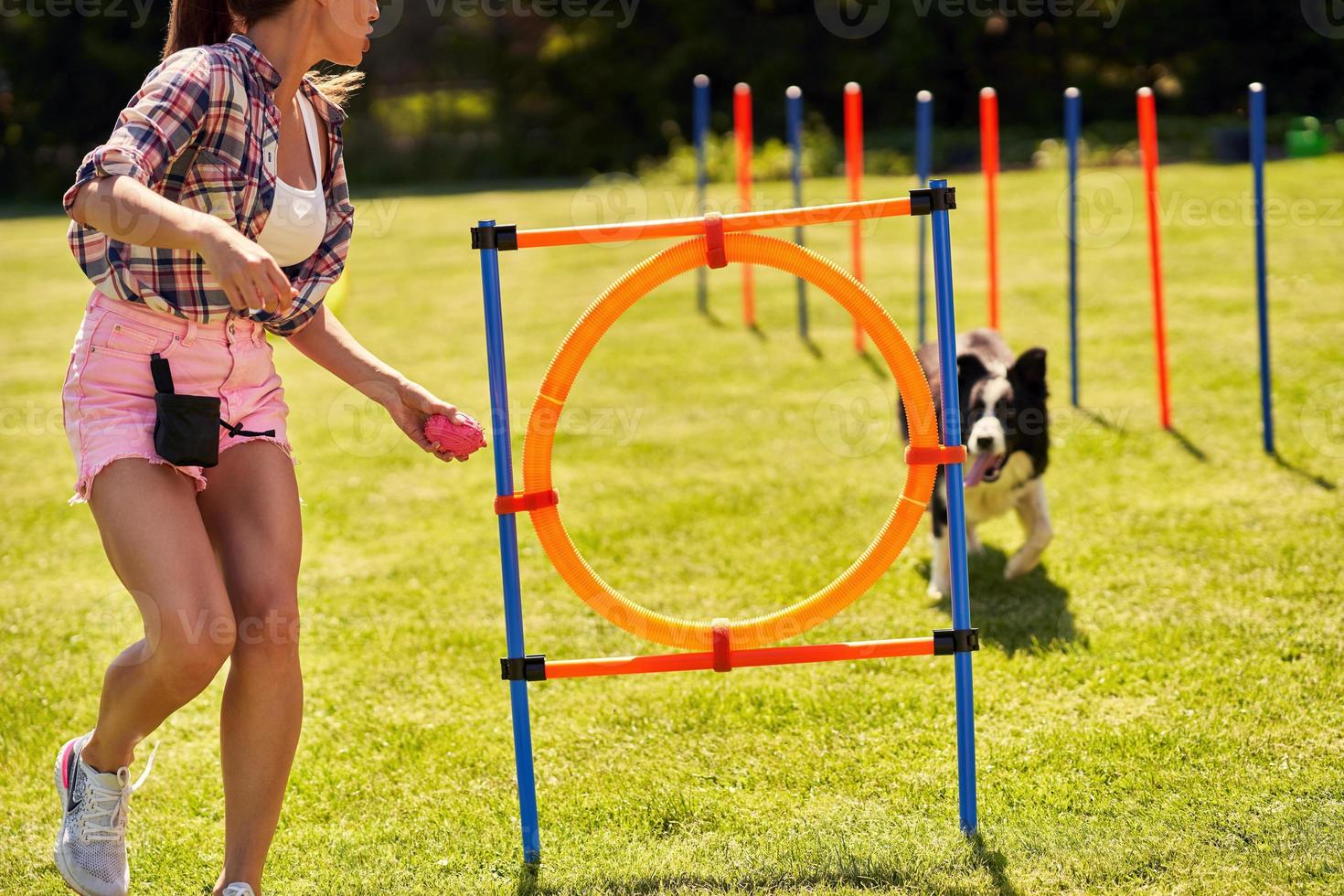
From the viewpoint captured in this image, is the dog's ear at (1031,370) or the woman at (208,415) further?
the dog's ear at (1031,370)

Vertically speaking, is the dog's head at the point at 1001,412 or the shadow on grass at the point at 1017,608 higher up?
the dog's head at the point at 1001,412

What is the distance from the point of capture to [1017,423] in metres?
4.62

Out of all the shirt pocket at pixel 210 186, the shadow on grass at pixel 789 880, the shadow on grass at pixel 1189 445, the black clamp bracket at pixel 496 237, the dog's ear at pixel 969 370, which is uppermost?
the shirt pocket at pixel 210 186

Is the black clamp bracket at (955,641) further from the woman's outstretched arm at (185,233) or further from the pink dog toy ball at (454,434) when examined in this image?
the woman's outstretched arm at (185,233)

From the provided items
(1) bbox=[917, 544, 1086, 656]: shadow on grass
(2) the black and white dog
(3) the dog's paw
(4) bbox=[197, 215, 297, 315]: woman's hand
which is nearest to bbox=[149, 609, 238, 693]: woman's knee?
(4) bbox=[197, 215, 297, 315]: woman's hand

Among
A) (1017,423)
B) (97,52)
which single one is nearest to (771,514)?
(1017,423)

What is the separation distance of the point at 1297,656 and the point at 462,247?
38.7 feet

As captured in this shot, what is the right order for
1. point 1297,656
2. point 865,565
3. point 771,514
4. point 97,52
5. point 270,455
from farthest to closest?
1. point 97,52
2. point 771,514
3. point 1297,656
4. point 865,565
5. point 270,455

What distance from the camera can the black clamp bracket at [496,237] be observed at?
9.34 ft

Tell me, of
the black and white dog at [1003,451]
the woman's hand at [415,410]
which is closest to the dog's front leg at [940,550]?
the black and white dog at [1003,451]

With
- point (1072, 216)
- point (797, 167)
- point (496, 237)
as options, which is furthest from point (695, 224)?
point (797, 167)

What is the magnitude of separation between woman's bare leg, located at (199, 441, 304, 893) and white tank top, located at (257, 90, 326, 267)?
0.40m

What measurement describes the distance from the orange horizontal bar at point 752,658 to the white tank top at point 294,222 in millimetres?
1077

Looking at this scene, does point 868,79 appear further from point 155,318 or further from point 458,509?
point 155,318
